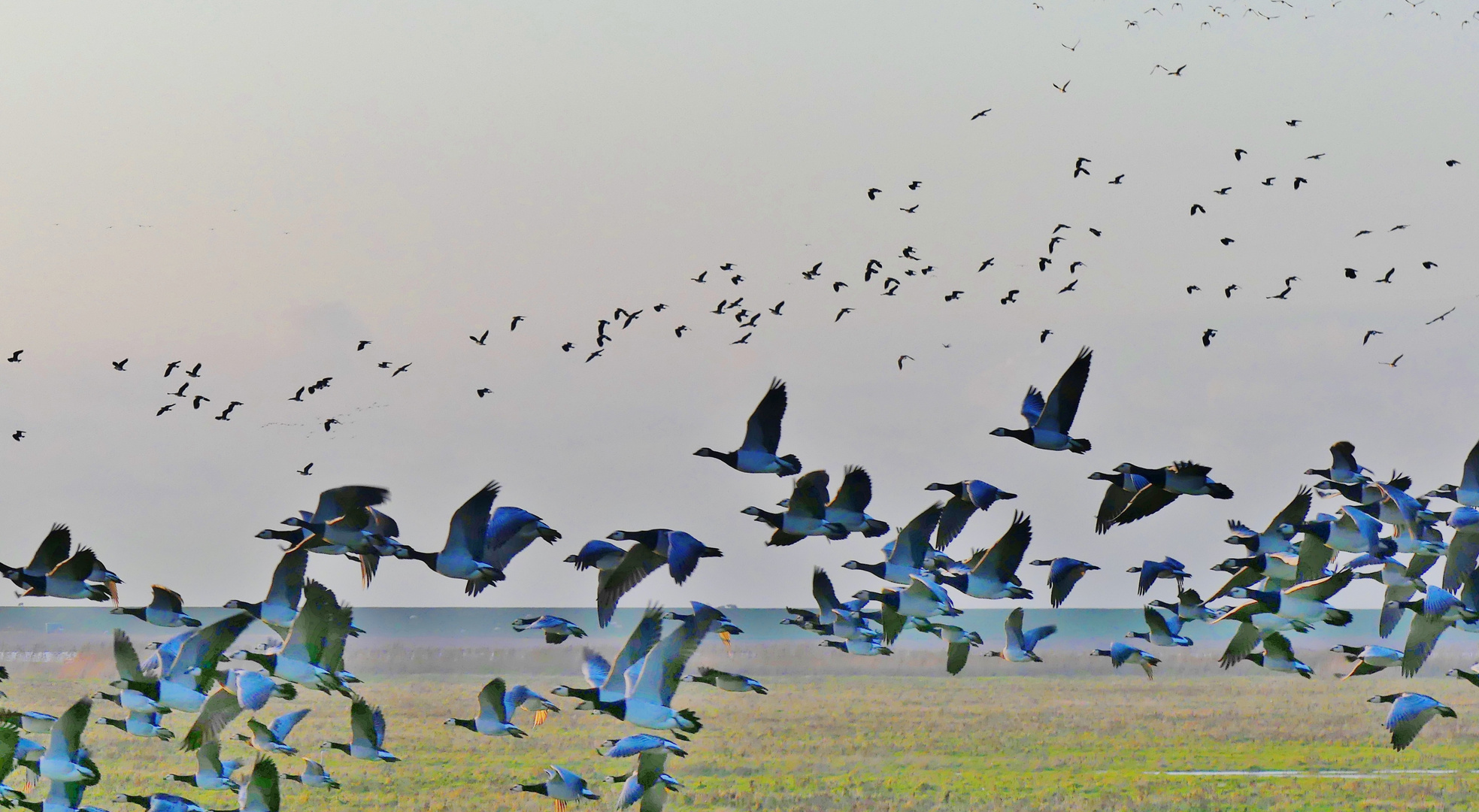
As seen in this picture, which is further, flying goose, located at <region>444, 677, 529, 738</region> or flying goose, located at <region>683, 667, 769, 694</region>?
flying goose, located at <region>444, 677, 529, 738</region>

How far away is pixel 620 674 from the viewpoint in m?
19.1

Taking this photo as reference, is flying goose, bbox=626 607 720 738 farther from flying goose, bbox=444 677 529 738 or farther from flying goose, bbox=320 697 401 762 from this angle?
flying goose, bbox=320 697 401 762

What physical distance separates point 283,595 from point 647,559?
509 cm

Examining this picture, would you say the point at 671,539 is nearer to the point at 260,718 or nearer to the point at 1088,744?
the point at 1088,744

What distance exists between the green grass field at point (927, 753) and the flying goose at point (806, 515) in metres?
8.85

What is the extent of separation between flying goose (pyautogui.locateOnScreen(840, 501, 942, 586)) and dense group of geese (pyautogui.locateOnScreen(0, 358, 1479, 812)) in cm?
3

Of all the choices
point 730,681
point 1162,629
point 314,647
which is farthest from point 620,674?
point 1162,629

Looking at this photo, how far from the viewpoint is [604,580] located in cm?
2011

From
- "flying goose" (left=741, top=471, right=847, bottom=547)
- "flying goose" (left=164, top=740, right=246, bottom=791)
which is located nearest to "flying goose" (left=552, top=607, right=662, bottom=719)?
"flying goose" (left=741, top=471, right=847, bottom=547)

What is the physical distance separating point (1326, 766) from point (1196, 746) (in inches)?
172

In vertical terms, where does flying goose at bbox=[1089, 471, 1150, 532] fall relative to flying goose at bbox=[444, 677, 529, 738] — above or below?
above

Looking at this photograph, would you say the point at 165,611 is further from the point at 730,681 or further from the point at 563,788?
the point at 730,681

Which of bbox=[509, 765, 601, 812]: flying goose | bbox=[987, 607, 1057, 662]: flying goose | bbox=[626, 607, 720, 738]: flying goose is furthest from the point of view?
bbox=[987, 607, 1057, 662]: flying goose

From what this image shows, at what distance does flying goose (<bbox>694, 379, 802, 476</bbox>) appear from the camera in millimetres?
19891
